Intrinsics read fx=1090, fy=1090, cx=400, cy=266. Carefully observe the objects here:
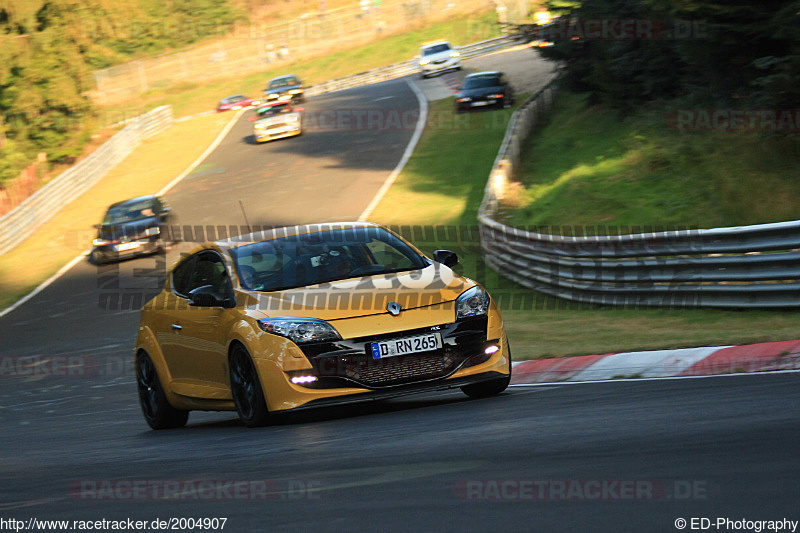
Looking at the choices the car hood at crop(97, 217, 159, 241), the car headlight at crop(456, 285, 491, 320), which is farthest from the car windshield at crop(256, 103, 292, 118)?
the car headlight at crop(456, 285, 491, 320)

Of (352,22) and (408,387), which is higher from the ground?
(408,387)

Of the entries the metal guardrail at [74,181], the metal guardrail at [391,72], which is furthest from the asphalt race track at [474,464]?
the metal guardrail at [391,72]

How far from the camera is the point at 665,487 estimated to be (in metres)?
4.37

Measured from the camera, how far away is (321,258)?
8961mm

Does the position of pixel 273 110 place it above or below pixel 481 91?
below

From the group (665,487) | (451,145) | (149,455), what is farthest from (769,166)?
(451,145)

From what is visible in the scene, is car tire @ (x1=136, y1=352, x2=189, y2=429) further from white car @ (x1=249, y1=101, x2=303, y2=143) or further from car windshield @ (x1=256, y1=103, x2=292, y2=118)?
car windshield @ (x1=256, y1=103, x2=292, y2=118)

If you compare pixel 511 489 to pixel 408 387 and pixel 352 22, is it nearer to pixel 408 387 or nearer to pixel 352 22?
pixel 408 387

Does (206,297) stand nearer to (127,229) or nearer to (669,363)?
(669,363)

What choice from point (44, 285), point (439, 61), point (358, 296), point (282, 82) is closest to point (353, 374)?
point (358, 296)

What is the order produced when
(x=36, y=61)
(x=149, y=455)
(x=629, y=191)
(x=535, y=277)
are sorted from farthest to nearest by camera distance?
(x=36, y=61) → (x=629, y=191) → (x=535, y=277) → (x=149, y=455)

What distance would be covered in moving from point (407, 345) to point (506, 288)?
11.8m

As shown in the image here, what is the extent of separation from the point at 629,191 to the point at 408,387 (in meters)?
12.5

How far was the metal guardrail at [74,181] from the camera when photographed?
35.9 m
